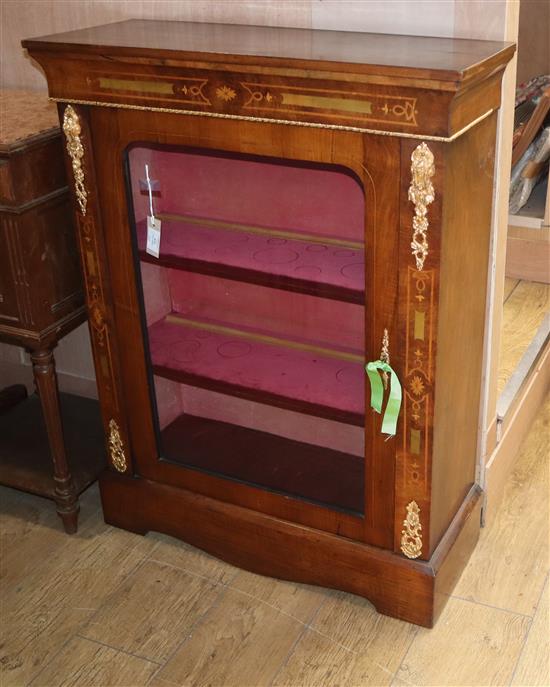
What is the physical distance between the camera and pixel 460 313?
1.92m

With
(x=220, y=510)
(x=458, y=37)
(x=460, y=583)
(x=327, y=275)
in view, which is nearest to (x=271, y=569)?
(x=220, y=510)

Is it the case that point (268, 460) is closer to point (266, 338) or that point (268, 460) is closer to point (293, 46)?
point (266, 338)

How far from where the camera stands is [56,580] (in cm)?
231

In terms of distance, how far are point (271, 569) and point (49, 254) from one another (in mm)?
932

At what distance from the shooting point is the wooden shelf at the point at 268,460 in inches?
83.0

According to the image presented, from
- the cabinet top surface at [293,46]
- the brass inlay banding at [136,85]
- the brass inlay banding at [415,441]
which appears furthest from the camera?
the brass inlay banding at [415,441]

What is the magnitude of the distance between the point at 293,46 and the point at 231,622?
1289 mm

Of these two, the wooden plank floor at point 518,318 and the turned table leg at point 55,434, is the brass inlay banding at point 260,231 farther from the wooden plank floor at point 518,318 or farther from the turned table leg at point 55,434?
the wooden plank floor at point 518,318

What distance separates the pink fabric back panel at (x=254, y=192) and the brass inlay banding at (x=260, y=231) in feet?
0.04

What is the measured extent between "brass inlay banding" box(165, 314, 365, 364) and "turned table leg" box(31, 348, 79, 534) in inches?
13.8

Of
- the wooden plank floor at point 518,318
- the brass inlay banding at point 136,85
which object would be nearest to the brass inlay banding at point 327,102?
the brass inlay banding at point 136,85

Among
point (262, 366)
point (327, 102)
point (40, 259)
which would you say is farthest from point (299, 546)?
point (327, 102)

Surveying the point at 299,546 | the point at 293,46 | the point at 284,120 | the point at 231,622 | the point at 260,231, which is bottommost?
the point at 231,622

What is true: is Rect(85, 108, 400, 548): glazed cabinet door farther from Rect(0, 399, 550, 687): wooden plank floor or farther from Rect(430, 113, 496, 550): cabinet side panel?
Rect(0, 399, 550, 687): wooden plank floor
